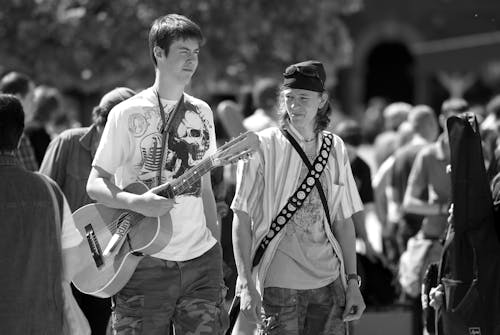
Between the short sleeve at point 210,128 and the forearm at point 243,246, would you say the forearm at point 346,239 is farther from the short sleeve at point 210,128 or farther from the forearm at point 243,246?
the short sleeve at point 210,128

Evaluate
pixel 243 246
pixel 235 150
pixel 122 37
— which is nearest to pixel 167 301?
pixel 243 246

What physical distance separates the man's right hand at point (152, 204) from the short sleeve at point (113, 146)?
238mm

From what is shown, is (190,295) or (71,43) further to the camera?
(71,43)

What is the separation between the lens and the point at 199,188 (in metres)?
5.56

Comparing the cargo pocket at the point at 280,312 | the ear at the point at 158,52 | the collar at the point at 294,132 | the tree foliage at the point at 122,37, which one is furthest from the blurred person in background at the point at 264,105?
the tree foliage at the point at 122,37

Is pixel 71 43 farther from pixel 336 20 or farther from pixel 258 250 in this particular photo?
pixel 258 250

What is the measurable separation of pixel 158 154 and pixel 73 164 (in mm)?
1592

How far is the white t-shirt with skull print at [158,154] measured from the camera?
541cm

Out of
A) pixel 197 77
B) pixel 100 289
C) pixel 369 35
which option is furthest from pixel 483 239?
pixel 369 35

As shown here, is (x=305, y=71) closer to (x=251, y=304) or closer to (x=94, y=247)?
(x=251, y=304)

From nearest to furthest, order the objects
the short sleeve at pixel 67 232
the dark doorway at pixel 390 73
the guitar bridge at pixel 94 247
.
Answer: the short sleeve at pixel 67 232, the guitar bridge at pixel 94 247, the dark doorway at pixel 390 73

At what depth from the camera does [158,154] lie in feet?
17.9

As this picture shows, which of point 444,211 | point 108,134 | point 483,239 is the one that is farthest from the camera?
point 444,211

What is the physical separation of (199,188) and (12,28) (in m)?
12.2
